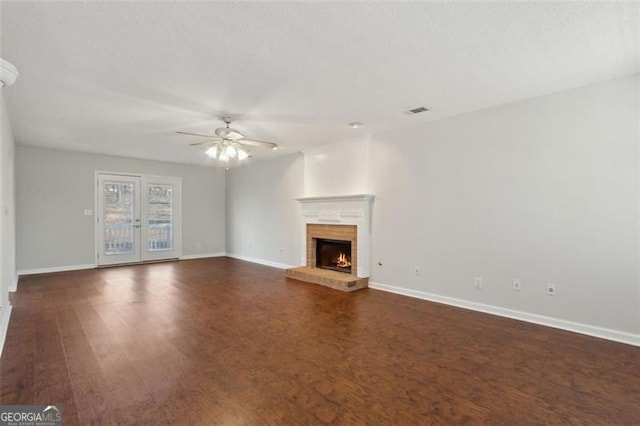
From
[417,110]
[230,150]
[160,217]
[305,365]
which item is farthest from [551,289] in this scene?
[160,217]

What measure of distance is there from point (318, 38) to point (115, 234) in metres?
7.17

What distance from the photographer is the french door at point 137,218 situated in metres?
7.18

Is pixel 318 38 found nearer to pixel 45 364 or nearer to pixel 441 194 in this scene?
pixel 441 194

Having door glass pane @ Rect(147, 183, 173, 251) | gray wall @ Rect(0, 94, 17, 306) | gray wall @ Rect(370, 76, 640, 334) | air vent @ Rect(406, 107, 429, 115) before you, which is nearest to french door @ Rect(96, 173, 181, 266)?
door glass pane @ Rect(147, 183, 173, 251)

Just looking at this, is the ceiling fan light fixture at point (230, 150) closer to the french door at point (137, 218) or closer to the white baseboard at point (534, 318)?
the white baseboard at point (534, 318)

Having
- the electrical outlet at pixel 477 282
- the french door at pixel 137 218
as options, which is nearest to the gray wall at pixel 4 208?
the french door at pixel 137 218

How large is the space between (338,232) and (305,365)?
3372 millimetres

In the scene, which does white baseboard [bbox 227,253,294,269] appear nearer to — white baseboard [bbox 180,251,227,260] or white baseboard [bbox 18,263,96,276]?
white baseboard [bbox 180,251,227,260]

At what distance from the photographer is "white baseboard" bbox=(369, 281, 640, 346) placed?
3.10 m

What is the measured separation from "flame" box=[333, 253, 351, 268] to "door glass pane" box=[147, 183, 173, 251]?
4844mm

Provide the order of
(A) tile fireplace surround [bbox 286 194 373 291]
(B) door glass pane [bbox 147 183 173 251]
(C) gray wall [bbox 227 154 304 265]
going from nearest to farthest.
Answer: (A) tile fireplace surround [bbox 286 194 373 291]
(C) gray wall [bbox 227 154 304 265]
(B) door glass pane [bbox 147 183 173 251]

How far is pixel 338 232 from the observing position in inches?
228

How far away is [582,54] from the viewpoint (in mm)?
2668

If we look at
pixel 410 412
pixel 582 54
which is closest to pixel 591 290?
pixel 582 54
